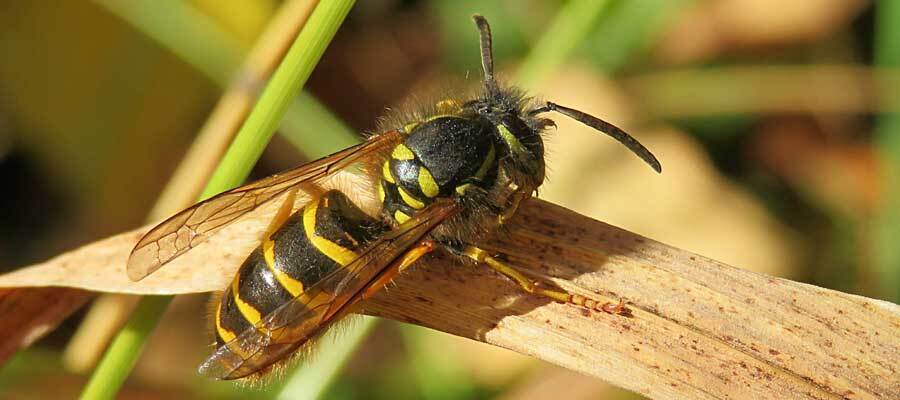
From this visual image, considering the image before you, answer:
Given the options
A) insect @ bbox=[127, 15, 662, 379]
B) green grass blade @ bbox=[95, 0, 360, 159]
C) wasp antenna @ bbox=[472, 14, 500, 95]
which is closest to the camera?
insect @ bbox=[127, 15, 662, 379]

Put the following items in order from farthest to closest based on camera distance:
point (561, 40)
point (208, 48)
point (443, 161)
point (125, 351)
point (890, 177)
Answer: point (890, 177)
point (208, 48)
point (561, 40)
point (443, 161)
point (125, 351)

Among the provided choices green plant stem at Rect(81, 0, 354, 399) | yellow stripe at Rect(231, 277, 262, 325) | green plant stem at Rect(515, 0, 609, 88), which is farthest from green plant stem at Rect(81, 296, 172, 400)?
green plant stem at Rect(515, 0, 609, 88)

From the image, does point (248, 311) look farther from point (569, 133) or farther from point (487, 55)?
point (569, 133)

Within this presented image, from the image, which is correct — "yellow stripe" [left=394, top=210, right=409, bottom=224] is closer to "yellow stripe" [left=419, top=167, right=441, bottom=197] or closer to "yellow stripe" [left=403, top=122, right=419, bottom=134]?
"yellow stripe" [left=419, top=167, right=441, bottom=197]

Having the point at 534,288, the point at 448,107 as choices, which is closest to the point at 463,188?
the point at 448,107

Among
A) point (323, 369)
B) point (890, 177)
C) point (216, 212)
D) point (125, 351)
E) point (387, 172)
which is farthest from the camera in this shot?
point (890, 177)

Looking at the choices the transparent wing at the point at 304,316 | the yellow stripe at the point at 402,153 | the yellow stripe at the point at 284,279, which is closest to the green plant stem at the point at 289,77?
the yellow stripe at the point at 284,279

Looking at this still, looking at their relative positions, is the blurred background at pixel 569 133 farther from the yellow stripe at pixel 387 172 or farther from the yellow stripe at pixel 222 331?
the yellow stripe at pixel 222 331
